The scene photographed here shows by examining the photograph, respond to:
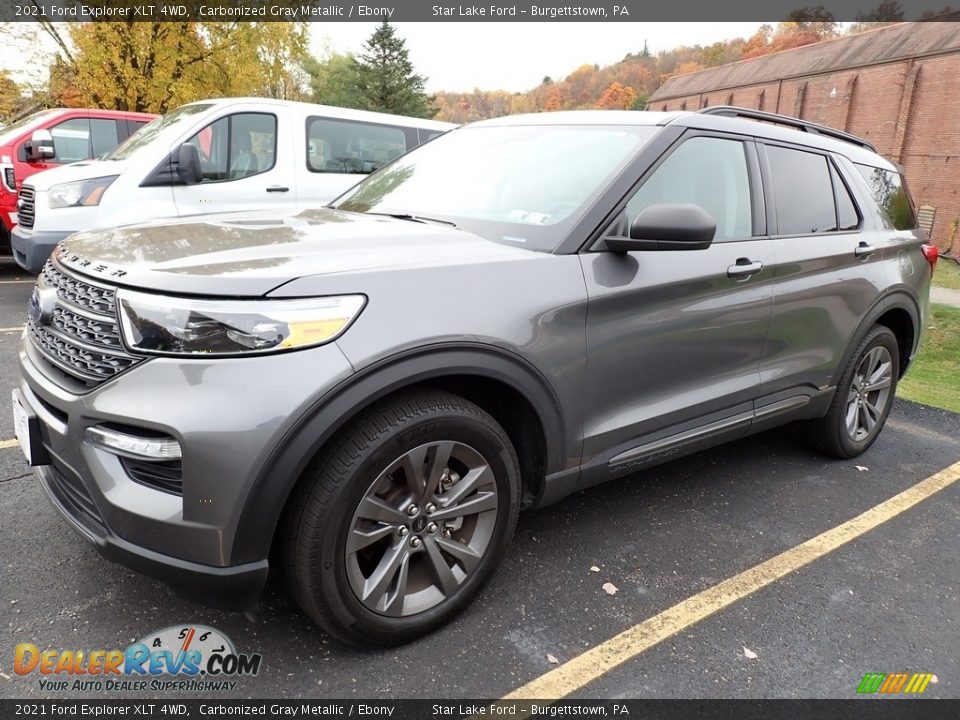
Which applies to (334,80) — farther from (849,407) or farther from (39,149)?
(849,407)

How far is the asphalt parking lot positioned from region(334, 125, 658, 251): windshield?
132 centimetres

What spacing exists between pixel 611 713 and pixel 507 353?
1.12m

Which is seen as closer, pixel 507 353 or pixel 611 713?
pixel 611 713

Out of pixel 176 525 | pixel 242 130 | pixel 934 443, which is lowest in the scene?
pixel 934 443

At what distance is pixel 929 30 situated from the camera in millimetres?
34656

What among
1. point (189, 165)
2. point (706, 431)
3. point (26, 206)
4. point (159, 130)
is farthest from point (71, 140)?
point (706, 431)

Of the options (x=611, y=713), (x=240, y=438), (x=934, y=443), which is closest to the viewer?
(x=240, y=438)

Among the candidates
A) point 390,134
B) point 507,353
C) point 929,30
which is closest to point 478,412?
point 507,353

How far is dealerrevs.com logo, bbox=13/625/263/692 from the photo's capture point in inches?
76.2

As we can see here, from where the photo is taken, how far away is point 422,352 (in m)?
1.94

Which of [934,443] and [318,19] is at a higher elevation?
[318,19]

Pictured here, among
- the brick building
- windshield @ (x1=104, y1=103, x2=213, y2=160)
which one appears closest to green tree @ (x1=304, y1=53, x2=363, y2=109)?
the brick building

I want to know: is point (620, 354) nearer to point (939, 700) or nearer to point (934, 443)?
point (939, 700)

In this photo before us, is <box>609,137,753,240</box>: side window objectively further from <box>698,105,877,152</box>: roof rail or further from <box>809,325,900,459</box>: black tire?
<box>809,325,900,459</box>: black tire
